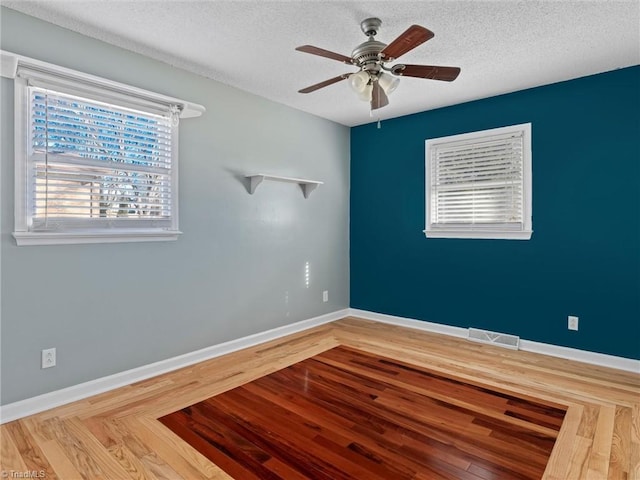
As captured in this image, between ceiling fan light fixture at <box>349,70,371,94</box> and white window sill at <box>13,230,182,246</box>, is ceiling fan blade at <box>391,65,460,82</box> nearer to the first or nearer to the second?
ceiling fan light fixture at <box>349,70,371,94</box>

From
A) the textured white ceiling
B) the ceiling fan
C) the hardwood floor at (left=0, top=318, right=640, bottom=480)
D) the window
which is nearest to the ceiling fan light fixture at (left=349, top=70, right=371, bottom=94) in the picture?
the ceiling fan

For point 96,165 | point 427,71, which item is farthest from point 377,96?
point 96,165

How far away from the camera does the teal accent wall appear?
10.5ft

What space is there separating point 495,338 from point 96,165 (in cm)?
393

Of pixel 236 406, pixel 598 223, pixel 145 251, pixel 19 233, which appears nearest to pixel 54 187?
pixel 19 233

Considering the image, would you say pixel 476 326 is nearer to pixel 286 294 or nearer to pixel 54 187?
pixel 286 294

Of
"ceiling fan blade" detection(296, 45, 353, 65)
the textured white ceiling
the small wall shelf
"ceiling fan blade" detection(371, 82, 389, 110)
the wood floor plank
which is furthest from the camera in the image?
the small wall shelf

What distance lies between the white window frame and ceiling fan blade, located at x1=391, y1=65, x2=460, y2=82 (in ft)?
5.45

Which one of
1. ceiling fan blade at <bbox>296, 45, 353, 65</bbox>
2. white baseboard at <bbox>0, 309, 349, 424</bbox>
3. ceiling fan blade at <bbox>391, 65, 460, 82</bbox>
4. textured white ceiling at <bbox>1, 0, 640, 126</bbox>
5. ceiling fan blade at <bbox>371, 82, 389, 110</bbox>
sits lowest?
white baseboard at <bbox>0, 309, 349, 424</bbox>

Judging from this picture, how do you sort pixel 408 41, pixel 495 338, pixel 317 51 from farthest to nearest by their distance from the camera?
1. pixel 495 338
2. pixel 317 51
3. pixel 408 41

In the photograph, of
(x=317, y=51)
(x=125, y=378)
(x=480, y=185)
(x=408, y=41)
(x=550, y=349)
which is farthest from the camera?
(x=480, y=185)

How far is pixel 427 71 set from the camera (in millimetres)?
2354

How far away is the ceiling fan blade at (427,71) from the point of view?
2.31 m

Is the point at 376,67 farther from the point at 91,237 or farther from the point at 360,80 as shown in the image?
the point at 91,237
